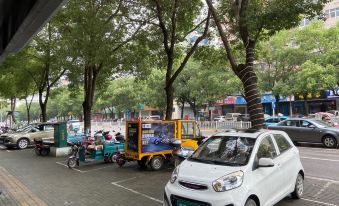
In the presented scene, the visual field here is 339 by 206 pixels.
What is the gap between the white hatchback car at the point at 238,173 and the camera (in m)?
5.49

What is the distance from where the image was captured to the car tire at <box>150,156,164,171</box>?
11.5m

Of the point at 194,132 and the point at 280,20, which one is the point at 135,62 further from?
the point at 280,20

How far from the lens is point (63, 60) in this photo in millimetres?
18219

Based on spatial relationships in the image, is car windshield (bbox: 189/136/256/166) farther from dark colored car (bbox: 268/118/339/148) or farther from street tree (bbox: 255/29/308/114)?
street tree (bbox: 255/29/308/114)

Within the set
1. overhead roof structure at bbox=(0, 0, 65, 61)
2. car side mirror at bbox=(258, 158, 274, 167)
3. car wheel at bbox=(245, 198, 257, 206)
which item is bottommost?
car wheel at bbox=(245, 198, 257, 206)

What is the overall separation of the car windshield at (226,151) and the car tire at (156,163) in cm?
473

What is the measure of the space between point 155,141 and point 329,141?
974 cm

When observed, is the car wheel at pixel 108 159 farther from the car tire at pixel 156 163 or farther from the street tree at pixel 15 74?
the street tree at pixel 15 74

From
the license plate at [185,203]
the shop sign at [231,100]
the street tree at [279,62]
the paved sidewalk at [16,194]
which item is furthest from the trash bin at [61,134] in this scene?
the shop sign at [231,100]

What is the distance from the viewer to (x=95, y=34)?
1534 centimetres

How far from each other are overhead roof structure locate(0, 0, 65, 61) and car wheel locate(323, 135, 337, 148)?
1428 centimetres

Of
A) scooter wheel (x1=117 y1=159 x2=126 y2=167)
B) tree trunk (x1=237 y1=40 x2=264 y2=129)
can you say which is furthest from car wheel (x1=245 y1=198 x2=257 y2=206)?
scooter wheel (x1=117 y1=159 x2=126 y2=167)

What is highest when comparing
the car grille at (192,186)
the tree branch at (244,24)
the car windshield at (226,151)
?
the tree branch at (244,24)

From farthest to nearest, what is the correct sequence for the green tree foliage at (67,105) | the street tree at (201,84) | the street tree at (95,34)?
the green tree foliage at (67,105)
the street tree at (201,84)
the street tree at (95,34)
